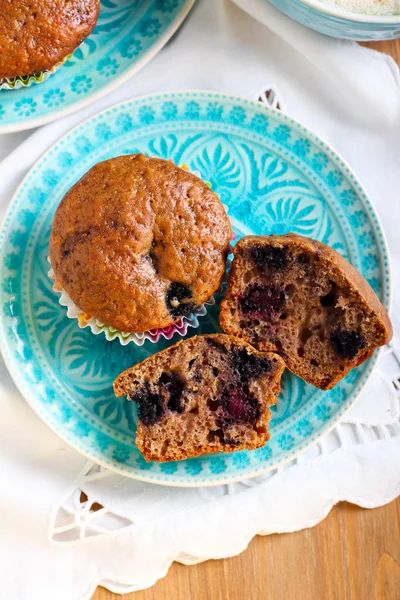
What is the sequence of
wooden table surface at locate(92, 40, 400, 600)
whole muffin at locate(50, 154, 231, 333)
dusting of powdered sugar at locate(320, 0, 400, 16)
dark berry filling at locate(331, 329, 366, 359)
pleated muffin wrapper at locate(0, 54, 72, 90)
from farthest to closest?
wooden table surface at locate(92, 40, 400, 600) < pleated muffin wrapper at locate(0, 54, 72, 90) < dusting of powdered sugar at locate(320, 0, 400, 16) < dark berry filling at locate(331, 329, 366, 359) < whole muffin at locate(50, 154, 231, 333)

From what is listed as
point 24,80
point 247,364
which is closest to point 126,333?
point 247,364

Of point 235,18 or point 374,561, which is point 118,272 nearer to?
point 235,18

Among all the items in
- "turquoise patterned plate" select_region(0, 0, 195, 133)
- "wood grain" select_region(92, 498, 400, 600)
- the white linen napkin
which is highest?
"turquoise patterned plate" select_region(0, 0, 195, 133)

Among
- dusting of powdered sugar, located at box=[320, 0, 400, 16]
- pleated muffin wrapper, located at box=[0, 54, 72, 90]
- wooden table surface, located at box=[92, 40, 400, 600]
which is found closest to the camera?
dusting of powdered sugar, located at box=[320, 0, 400, 16]

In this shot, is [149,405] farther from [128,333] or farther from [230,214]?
[230,214]

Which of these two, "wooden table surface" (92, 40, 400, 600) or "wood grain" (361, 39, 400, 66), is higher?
"wood grain" (361, 39, 400, 66)

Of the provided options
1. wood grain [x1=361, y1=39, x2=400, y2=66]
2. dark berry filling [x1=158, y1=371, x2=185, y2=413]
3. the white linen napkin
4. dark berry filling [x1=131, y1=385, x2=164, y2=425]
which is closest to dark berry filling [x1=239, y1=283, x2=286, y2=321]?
dark berry filling [x1=158, y1=371, x2=185, y2=413]

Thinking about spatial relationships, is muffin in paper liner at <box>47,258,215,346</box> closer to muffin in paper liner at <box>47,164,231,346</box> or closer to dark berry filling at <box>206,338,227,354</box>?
muffin in paper liner at <box>47,164,231,346</box>
